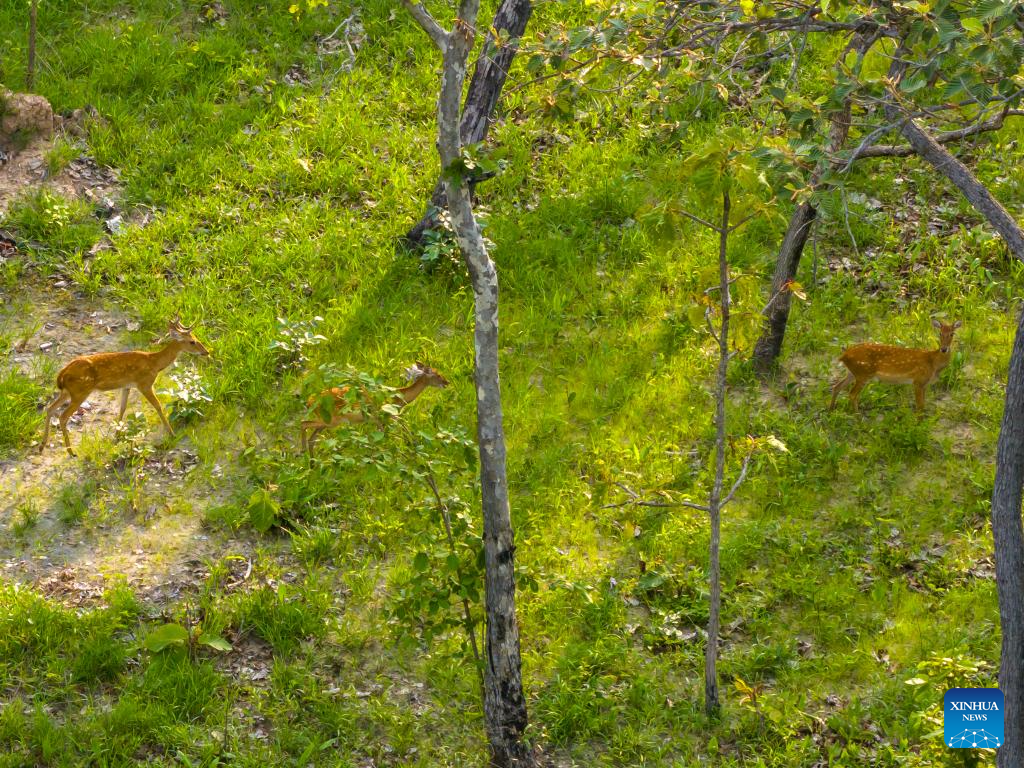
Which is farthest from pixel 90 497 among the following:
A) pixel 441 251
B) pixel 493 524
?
pixel 441 251

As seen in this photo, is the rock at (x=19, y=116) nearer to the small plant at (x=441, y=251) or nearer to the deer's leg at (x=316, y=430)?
the small plant at (x=441, y=251)

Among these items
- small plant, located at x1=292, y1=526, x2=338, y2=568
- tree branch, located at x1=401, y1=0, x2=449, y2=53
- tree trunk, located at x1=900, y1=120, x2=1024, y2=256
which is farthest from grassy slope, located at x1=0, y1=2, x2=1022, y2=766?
tree branch, located at x1=401, y1=0, x2=449, y2=53

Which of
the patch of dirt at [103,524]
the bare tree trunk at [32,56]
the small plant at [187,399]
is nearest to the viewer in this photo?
the patch of dirt at [103,524]

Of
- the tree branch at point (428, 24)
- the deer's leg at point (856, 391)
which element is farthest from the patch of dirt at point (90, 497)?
the deer's leg at point (856, 391)

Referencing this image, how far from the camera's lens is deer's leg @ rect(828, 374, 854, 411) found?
981 centimetres

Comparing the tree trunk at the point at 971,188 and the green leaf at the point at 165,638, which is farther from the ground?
the tree trunk at the point at 971,188

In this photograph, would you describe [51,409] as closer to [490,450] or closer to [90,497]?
[90,497]

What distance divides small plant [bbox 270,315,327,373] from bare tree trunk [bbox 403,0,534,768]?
3988 millimetres

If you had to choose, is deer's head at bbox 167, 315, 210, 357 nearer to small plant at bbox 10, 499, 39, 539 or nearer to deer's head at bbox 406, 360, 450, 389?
small plant at bbox 10, 499, 39, 539

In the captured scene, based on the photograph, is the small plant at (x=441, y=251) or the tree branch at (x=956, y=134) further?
the small plant at (x=441, y=251)

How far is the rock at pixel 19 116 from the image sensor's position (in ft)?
40.1

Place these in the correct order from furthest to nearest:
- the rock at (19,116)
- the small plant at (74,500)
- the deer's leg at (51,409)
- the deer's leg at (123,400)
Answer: the rock at (19,116) < the deer's leg at (123,400) < the deer's leg at (51,409) < the small plant at (74,500)

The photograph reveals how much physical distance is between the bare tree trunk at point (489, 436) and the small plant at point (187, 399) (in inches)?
157

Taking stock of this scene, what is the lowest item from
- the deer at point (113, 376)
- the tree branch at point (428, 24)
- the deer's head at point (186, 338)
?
the deer at point (113, 376)
